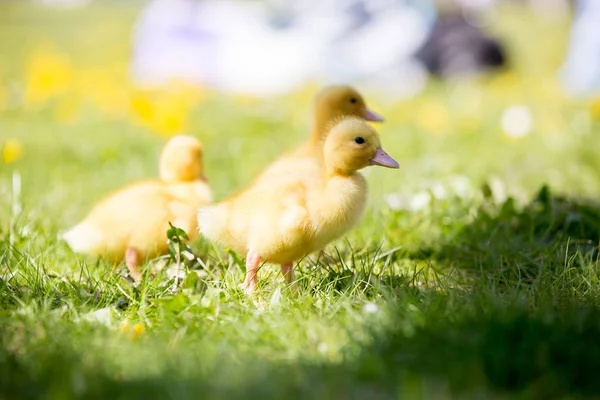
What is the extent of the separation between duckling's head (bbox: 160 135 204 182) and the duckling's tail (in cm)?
50

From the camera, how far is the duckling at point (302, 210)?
2.60 metres

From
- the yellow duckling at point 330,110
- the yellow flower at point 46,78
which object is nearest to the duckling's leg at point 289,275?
the yellow duckling at point 330,110

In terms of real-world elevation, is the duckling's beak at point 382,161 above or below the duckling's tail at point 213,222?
above

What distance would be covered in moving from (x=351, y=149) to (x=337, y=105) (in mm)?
1048

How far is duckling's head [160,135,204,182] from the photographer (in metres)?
3.20

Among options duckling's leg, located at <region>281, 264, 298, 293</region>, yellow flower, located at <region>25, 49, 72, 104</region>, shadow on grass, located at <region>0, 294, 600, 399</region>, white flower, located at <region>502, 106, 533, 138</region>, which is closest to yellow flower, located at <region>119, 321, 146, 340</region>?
shadow on grass, located at <region>0, 294, 600, 399</region>

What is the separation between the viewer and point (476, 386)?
5.99ft

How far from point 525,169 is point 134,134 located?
3205 mm

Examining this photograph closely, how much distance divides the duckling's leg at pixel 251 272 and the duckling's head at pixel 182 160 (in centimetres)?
71

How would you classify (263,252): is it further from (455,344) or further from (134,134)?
(134,134)

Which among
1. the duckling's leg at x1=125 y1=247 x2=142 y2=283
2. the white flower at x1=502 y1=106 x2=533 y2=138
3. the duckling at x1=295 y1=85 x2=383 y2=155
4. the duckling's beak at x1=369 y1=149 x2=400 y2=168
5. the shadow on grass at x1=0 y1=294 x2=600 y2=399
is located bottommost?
the duckling's leg at x1=125 y1=247 x2=142 y2=283

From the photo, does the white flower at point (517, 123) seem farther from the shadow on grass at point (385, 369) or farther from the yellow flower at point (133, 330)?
the yellow flower at point (133, 330)

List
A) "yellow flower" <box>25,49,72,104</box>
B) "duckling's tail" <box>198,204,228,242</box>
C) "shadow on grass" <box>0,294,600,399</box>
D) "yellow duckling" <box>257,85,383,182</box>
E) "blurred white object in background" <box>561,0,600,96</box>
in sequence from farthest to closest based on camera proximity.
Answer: "blurred white object in background" <box>561,0,600,96</box> → "yellow flower" <box>25,49,72,104</box> → "yellow duckling" <box>257,85,383,182</box> → "duckling's tail" <box>198,204,228,242</box> → "shadow on grass" <box>0,294,600,399</box>

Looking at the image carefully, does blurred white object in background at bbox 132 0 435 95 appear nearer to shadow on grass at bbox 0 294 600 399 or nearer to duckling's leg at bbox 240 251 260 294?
duckling's leg at bbox 240 251 260 294
